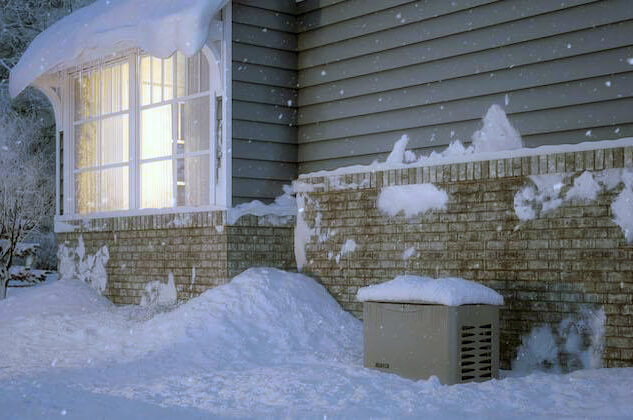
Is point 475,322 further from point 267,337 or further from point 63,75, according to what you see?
point 63,75

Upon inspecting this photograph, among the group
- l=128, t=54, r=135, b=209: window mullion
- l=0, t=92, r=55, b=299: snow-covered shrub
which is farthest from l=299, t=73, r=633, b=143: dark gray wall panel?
l=0, t=92, r=55, b=299: snow-covered shrub

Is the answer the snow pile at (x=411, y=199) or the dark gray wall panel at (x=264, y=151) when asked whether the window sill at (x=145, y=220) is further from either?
the snow pile at (x=411, y=199)

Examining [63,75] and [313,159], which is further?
[63,75]

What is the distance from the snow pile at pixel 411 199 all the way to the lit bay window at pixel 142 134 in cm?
Result: 227

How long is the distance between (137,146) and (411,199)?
4.23 m

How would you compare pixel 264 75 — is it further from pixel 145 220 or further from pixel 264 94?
pixel 145 220

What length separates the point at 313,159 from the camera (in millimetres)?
10508

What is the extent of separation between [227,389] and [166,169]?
16.2 feet

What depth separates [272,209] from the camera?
34.1 ft

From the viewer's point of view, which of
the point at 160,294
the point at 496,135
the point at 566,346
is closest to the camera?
the point at 566,346

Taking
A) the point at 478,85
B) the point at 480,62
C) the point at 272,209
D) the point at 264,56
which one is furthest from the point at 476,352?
the point at 264,56

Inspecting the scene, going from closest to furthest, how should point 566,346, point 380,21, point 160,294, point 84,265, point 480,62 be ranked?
point 566,346 → point 480,62 → point 380,21 → point 160,294 → point 84,265

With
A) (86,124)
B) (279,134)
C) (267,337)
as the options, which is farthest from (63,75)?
(267,337)

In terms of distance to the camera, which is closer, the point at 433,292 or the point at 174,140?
the point at 433,292
